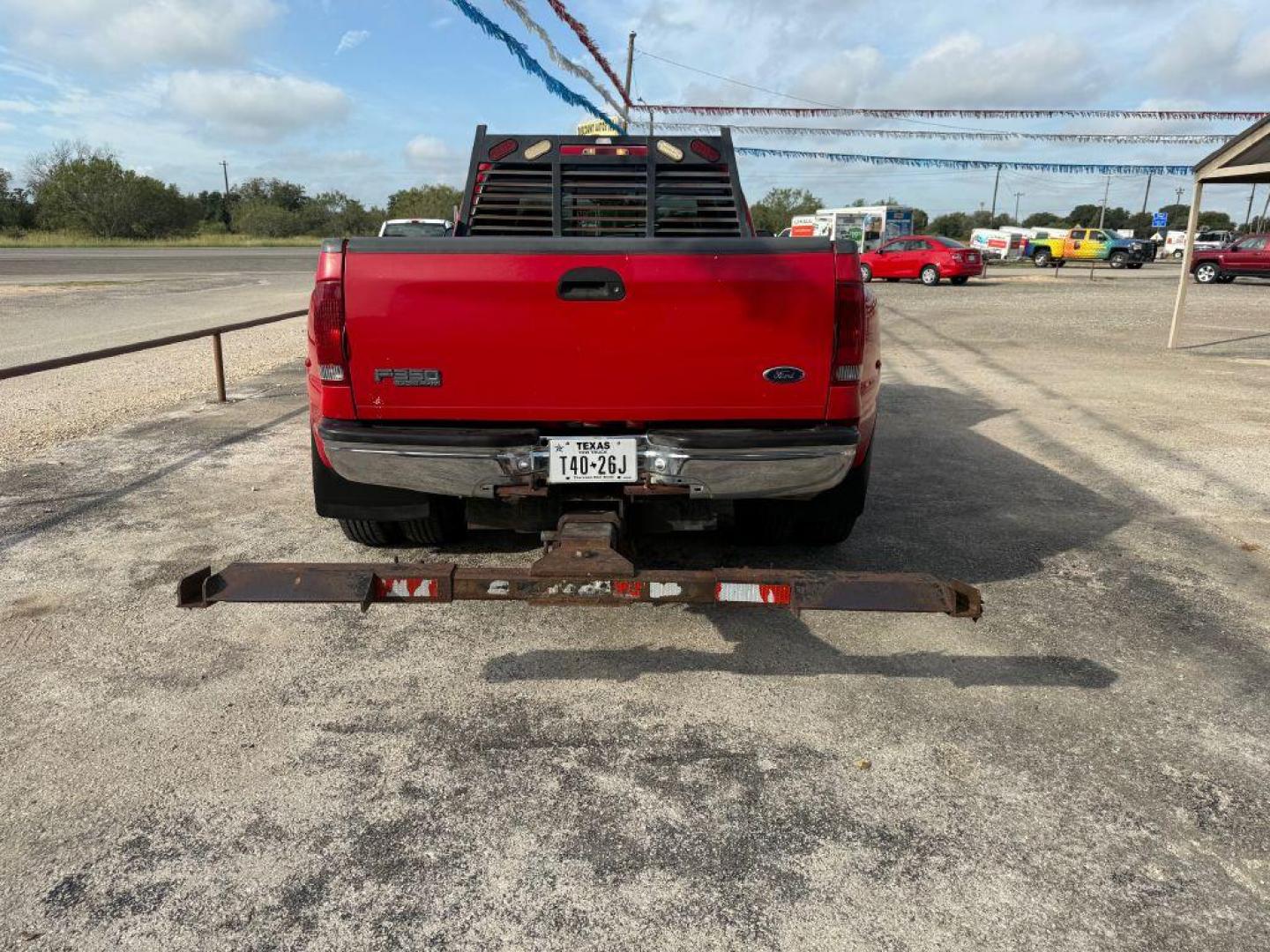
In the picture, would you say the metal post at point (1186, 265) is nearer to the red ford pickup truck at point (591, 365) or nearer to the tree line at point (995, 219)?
the red ford pickup truck at point (591, 365)

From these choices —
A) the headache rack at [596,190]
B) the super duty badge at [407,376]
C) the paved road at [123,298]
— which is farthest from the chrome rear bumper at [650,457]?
the paved road at [123,298]

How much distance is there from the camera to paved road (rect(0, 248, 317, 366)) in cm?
1330

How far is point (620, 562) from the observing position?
9.33 feet

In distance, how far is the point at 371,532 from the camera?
4.26 meters

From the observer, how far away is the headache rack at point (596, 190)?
5.24 metres

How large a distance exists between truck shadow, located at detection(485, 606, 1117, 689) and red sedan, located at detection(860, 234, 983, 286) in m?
24.2

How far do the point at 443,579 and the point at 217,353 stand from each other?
6.77m

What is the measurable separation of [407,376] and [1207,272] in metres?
35.3

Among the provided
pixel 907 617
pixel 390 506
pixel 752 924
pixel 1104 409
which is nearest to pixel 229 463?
pixel 390 506

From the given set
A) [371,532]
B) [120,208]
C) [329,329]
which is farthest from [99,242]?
[329,329]

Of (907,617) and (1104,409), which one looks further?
(1104,409)

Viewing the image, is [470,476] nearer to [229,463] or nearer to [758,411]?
[758,411]

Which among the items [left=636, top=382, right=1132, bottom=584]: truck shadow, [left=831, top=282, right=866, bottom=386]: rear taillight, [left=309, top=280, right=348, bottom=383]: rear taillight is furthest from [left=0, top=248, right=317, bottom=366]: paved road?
[left=831, top=282, right=866, bottom=386]: rear taillight

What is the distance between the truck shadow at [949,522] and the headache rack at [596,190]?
6.58 feet
